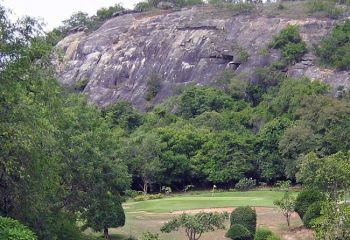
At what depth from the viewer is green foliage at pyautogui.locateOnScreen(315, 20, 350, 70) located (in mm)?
65500

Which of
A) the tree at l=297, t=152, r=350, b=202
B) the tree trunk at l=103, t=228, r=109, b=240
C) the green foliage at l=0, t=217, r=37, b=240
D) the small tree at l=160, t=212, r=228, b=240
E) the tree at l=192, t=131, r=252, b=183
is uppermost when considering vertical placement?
the tree at l=192, t=131, r=252, b=183

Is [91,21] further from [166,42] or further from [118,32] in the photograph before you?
[166,42]

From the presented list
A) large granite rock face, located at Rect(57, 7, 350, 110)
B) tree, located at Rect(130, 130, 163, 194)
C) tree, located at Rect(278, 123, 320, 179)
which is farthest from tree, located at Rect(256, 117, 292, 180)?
large granite rock face, located at Rect(57, 7, 350, 110)

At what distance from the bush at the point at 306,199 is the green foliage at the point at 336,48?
39.9 meters

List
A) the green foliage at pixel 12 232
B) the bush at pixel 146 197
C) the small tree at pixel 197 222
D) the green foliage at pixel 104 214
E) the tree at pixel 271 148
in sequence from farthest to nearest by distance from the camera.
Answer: the tree at pixel 271 148
the bush at pixel 146 197
the green foliage at pixel 104 214
the small tree at pixel 197 222
the green foliage at pixel 12 232

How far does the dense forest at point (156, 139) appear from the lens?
1473cm

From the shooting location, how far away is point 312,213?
26.5 m

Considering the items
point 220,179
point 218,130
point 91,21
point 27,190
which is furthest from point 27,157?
point 91,21

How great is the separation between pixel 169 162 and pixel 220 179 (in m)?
5.04

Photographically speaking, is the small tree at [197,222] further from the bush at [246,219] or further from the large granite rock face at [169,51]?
the large granite rock face at [169,51]

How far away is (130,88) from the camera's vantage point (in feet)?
267

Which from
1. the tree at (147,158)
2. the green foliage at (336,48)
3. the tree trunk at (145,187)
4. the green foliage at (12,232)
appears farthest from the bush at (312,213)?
the green foliage at (336,48)

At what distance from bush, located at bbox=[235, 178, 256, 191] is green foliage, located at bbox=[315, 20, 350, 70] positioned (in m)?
20.6

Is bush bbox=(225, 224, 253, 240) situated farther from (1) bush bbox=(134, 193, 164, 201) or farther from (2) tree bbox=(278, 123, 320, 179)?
(2) tree bbox=(278, 123, 320, 179)
